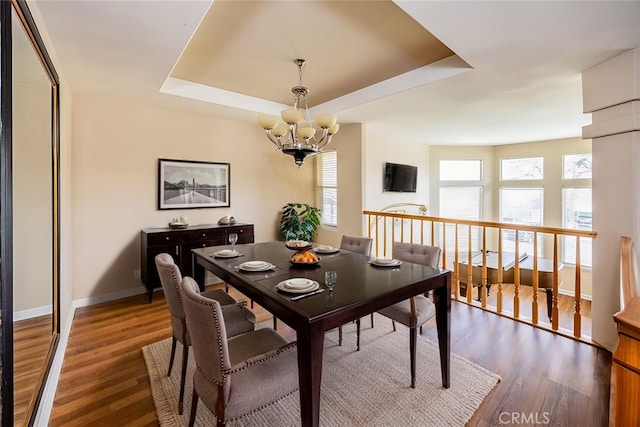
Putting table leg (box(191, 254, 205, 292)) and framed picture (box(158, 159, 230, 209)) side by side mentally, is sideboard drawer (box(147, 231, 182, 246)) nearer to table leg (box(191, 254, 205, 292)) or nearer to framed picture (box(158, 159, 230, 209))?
framed picture (box(158, 159, 230, 209))

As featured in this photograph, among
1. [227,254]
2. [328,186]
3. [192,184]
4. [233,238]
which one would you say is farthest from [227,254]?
[328,186]

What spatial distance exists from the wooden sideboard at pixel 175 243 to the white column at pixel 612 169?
13.2 ft

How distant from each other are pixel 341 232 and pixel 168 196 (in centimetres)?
272

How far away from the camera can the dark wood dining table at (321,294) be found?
1371 millimetres

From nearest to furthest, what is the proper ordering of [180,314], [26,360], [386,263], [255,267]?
1. [26,360]
2. [180,314]
3. [255,267]
4. [386,263]

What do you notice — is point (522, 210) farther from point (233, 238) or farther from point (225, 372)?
point (225, 372)

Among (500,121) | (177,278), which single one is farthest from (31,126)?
(500,121)

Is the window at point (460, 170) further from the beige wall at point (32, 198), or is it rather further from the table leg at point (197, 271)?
the beige wall at point (32, 198)

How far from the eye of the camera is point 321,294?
1.66 m

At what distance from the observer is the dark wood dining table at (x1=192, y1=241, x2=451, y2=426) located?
54.0 inches

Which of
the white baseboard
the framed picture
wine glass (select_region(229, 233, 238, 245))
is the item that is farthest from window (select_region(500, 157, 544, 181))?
the white baseboard

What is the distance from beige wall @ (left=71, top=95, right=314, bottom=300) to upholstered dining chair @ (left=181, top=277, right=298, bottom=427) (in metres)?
2.88

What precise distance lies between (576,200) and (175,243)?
7.47 metres

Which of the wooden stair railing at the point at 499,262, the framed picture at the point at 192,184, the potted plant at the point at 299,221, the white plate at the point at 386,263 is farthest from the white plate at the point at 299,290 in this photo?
the potted plant at the point at 299,221
